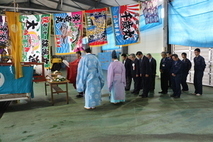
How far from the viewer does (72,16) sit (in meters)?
6.29

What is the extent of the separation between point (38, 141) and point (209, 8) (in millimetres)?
6498

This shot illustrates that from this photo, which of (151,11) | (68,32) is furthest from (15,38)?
(151,11)

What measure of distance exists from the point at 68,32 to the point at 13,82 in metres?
2.82

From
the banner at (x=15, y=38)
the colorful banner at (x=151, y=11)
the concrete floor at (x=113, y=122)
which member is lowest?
the concrete floor at (x=113, y=122)

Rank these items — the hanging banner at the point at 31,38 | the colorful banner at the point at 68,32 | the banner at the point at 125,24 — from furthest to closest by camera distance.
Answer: the colorful banner at the point at 68,32, the banner at the point at 125,24, the hanging banner at the point at 31,38

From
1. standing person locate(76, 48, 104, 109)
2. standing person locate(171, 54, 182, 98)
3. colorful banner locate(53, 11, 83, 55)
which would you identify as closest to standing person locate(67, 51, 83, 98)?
colorful banner locate(53, 11, 83, 55)

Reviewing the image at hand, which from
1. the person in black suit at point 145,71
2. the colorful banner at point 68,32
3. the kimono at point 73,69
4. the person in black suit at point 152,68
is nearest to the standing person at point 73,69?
the kimono at point 73,69

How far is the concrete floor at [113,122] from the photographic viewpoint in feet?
9.25

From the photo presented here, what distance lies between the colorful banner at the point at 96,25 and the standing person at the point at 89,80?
222 centimetres

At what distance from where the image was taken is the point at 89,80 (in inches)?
170

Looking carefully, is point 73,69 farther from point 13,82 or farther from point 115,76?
point 13,82

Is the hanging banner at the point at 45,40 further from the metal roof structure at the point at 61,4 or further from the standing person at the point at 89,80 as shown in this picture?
the metal roof structure at the point at 61,4

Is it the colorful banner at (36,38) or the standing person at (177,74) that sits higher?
the colorful banner at (36,38)

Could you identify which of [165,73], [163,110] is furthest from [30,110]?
[165,73]
